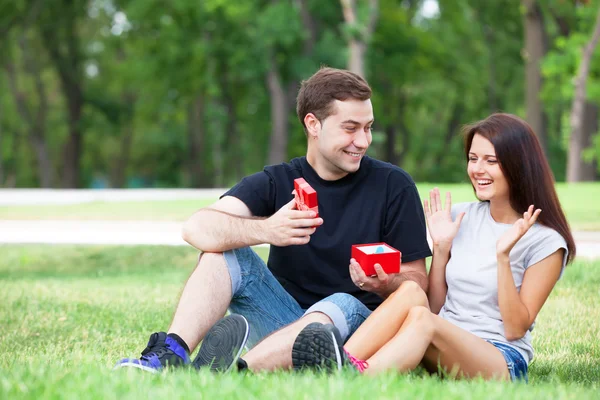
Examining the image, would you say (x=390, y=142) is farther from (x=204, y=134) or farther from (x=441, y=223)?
(x=441, y=223)

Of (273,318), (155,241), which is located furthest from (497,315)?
(155,241)

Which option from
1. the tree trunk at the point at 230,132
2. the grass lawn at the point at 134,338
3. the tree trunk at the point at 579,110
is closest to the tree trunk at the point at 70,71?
the tree trunk at the point at 230,132

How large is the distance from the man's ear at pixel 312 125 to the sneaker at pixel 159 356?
1.34 meters

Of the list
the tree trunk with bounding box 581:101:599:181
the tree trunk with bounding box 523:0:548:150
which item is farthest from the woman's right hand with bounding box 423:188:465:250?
the tree trunk with bounding box 581:101:599:181

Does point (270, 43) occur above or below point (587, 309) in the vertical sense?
above

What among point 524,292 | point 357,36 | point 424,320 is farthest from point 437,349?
point 357,36

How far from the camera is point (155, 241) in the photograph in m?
12.4

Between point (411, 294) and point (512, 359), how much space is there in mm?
579

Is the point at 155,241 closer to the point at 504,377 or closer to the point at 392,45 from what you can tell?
the point at 504,377

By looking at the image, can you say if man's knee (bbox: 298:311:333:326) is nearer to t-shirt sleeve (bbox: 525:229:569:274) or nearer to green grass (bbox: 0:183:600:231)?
t-shirt sleeve (bbox: 525:229:569:274)

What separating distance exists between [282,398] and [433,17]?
35.4 meters

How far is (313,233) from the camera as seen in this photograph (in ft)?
14.6

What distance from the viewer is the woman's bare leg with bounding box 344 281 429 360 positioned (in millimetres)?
3977

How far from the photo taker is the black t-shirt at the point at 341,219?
443cm
